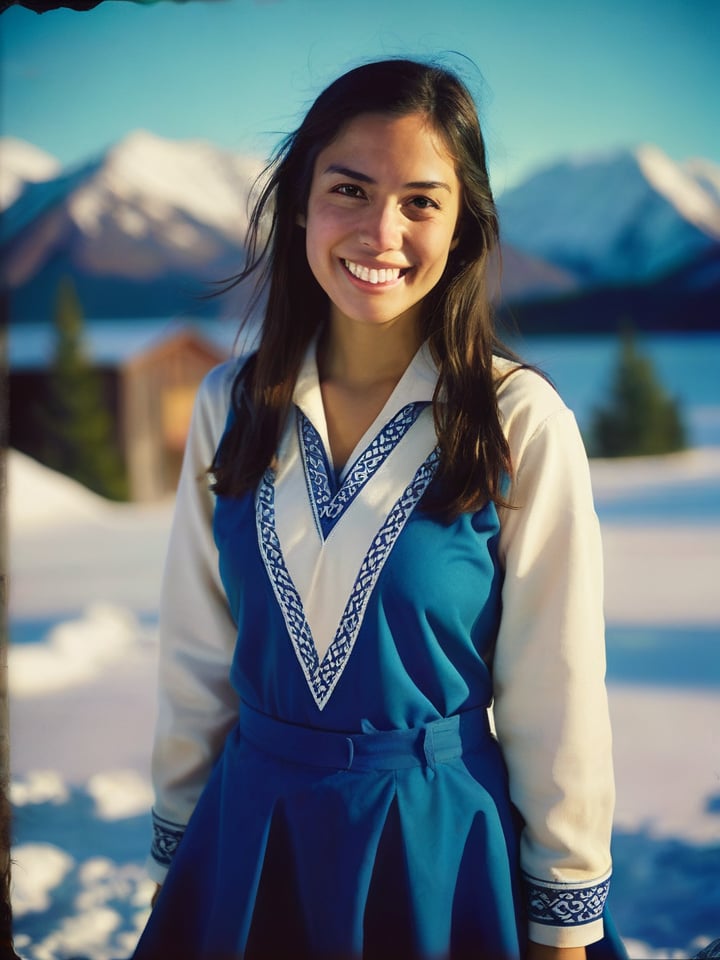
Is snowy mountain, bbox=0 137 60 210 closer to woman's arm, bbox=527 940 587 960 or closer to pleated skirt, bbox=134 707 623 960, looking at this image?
pleated skirt, bbox=134 707 623 960

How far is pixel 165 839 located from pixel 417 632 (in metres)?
0.55

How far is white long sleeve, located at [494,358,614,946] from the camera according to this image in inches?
44.7

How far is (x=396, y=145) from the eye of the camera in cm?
115

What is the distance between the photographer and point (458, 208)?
1.21m

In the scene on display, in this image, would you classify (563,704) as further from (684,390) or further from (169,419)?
(169,419)

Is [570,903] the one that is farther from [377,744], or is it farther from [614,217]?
[614,217]

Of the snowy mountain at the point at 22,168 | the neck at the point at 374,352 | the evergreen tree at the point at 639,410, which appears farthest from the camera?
the snowy mountain at the point at 22,168

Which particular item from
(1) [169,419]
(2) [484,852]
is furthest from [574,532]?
(1) [169,419]

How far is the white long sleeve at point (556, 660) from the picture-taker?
1.14 meters

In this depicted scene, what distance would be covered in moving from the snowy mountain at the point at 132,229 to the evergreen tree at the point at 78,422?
0.46 ft

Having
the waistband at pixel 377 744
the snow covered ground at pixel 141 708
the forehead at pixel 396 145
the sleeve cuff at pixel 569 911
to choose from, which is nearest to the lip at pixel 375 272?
the forehead at pixel 396 145

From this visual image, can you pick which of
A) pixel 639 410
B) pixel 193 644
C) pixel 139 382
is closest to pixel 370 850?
pixel 193 644

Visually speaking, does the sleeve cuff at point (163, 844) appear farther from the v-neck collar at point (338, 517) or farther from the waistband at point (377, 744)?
the v-neck collar at point (338, 517)

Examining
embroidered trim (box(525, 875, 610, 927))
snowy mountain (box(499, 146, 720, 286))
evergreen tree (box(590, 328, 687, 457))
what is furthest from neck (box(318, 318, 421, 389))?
evergreen tree (box(590, 328, 687, 457))
